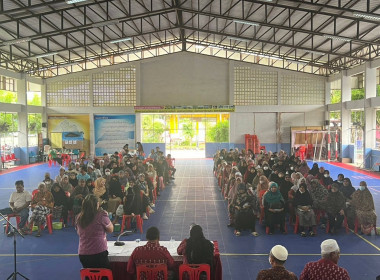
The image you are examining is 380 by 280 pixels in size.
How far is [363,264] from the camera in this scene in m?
6.09

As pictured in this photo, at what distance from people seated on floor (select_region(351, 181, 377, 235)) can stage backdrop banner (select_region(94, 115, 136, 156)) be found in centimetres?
1796

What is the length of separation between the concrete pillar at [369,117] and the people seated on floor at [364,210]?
11352mm

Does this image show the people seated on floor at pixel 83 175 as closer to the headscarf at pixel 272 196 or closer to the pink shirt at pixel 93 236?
the headscarf at pixel 272 196

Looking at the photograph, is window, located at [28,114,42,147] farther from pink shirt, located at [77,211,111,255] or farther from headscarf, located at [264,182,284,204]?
pink shirt, located at [77,211,111,255]

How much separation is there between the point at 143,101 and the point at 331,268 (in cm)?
2134

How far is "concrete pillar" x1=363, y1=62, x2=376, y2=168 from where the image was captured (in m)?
17.9

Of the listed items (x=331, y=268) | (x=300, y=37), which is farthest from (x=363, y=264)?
(x=300, y=37)

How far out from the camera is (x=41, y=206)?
800cm

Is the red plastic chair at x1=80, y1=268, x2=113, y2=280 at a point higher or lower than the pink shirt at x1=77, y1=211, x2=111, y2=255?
lower

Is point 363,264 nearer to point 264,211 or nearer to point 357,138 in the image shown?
point 264,211

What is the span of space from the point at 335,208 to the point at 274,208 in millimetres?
1347

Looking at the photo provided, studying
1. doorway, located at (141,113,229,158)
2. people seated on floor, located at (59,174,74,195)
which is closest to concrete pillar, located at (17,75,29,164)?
doorway, located at (141,113,229,158)

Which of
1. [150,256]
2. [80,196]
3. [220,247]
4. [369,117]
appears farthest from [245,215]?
[369,117]

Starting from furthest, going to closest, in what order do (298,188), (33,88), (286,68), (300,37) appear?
(33,88) < (286,68) < (300,37) < (298,188)
